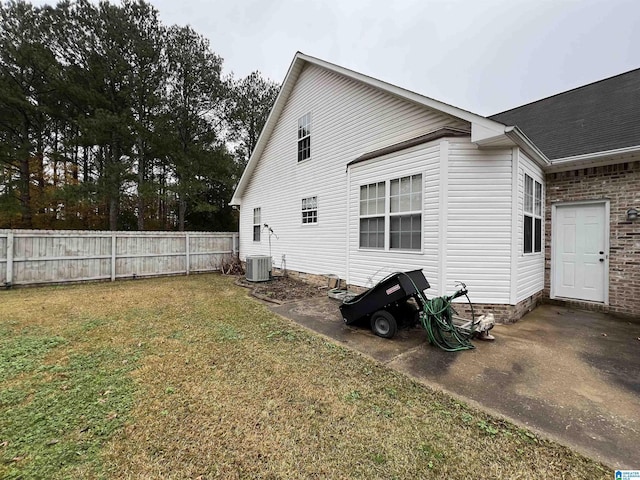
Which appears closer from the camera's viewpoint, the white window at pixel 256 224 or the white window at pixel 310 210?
the white window at pixel 310 210

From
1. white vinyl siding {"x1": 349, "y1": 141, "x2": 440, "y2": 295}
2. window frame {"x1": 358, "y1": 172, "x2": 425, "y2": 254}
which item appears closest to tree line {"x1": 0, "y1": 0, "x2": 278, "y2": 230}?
white vinyl siding {"x1": 349, "y1": 141, "x2": 440, "y2": 295}

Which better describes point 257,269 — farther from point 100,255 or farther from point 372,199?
point 100,255

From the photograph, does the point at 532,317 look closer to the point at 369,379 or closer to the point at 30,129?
the point at 369,379

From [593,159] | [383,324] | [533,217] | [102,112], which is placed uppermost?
[102,112]

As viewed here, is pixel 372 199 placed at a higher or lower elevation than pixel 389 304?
higher

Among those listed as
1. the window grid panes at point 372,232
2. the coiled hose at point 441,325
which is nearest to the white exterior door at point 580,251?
the coiled hose at point 441,325

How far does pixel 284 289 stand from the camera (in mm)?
8336

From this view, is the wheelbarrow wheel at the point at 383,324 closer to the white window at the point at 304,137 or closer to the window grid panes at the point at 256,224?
the white window at the point at 304,137

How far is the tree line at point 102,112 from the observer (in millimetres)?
12781

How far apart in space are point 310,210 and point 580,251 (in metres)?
6.87

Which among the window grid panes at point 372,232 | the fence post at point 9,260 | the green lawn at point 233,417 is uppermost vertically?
the window grid panes at point 372,232

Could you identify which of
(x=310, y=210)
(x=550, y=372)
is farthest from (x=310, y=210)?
(x=550, y=372)

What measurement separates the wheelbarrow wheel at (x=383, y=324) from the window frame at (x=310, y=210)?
475 cm

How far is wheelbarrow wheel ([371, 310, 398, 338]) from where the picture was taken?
4285mm
